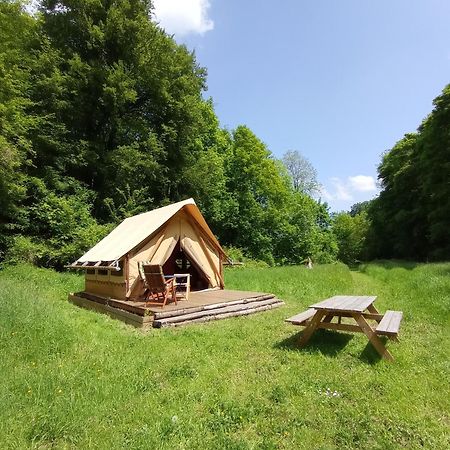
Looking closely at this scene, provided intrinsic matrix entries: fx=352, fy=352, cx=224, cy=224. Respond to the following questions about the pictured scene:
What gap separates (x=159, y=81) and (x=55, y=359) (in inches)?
743

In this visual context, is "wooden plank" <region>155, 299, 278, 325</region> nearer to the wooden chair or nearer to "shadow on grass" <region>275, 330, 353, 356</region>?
the wooden chair

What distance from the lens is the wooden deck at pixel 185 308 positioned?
25.0ft

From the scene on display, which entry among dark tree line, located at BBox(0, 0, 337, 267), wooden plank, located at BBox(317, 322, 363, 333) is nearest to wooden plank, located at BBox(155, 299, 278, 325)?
wooden plank, located at BBox(317, 322, 363, 333)

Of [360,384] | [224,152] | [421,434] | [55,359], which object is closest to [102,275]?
[55,359]

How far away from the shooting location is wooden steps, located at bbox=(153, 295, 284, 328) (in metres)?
7.58

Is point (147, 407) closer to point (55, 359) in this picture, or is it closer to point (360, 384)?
point (55, 359)

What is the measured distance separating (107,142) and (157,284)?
14.3 meters

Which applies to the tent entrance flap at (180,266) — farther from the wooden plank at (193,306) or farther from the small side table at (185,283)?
the wooden plank at (193,306)

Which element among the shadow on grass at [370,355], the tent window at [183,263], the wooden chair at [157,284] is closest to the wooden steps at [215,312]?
the wooden chair at [157,284]

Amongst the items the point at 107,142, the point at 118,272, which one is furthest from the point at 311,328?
the point at 107,142

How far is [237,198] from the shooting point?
1159 inches

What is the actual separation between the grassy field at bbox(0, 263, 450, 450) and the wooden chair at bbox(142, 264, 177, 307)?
1589mm

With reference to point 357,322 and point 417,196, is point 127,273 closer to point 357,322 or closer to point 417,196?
point 357,322

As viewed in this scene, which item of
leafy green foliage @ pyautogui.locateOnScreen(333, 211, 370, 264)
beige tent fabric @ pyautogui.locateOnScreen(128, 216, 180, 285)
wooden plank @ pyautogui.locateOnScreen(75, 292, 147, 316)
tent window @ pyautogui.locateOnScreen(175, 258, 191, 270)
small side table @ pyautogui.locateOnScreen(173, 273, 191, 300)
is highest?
leafy green foliage @ pyautogui.locateOnScreen(333, 211, 370, 264)
